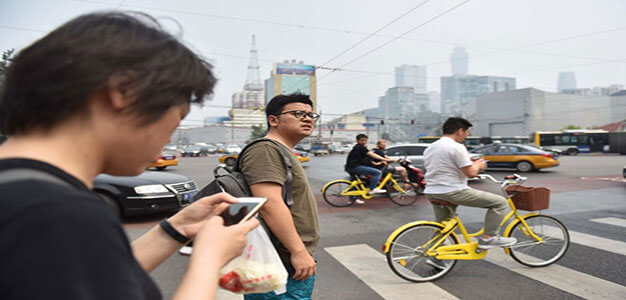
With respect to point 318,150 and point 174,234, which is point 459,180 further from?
point 318,150

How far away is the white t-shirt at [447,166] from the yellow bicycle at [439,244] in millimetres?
232

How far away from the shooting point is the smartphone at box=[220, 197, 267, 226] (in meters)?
1.16

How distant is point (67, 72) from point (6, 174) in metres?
0.21

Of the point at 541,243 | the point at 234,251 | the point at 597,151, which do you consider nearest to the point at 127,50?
the point at 234,251

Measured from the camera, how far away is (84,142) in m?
0.74

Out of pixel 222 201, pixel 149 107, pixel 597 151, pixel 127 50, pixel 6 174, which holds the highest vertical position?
pixel 127 50

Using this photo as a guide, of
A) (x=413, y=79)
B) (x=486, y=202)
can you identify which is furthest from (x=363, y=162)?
(x=413, y=79)

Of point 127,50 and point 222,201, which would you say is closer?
point 127,50

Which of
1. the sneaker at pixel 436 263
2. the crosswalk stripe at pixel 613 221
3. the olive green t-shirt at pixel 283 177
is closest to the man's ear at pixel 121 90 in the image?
the olive green t-shirt at pixel 283 177

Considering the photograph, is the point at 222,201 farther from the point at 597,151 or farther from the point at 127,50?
the point at 597,151

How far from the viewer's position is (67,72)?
2.27ft

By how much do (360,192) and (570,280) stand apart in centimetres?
515

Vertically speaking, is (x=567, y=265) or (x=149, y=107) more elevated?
(x=149, y=107)

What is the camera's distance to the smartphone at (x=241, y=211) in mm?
1156
